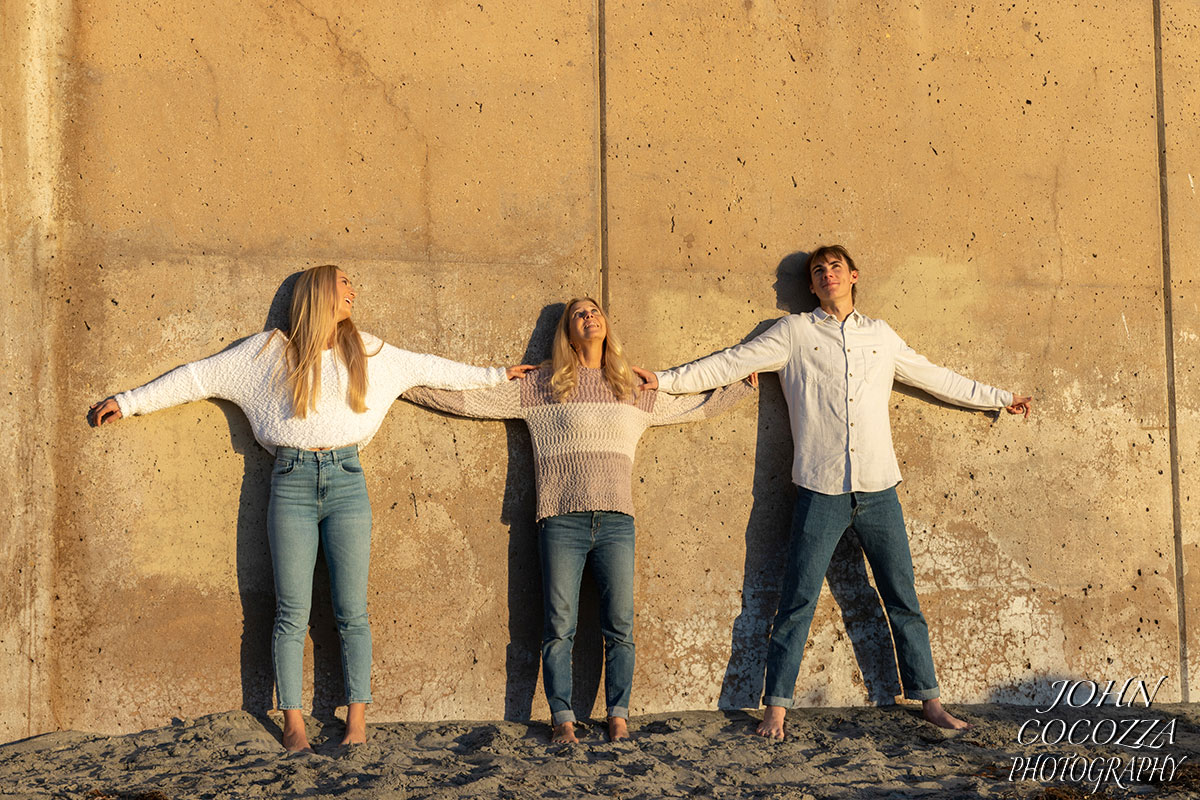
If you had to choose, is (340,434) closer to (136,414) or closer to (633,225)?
(136,414)

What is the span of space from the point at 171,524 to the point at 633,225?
254 cm

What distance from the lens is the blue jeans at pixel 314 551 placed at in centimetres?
411

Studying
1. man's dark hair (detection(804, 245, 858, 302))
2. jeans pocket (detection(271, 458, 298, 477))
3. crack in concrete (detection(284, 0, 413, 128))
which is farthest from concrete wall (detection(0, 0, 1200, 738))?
jeans pocket (detection(271, 458, 298, 477))

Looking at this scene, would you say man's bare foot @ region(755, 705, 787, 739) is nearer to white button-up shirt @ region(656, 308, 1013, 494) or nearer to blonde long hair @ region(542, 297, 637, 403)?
white button-up shirt @ region(656, 308, 1013, 494)

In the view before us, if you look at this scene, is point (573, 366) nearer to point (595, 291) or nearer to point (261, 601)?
point (595, 291)

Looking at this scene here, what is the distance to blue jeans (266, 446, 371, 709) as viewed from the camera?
4113 mm

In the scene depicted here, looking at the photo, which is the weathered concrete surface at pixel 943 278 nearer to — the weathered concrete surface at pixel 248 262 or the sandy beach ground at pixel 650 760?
the sandy beach ground at pixel 650 760

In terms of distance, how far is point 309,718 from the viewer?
4340 millimetres

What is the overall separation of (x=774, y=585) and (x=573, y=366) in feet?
4.72

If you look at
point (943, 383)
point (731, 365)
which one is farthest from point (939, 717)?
point (731, 365)

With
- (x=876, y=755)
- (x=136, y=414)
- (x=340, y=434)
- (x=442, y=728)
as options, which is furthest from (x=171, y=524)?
(x=876, y=755)

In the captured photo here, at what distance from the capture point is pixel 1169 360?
198 inches

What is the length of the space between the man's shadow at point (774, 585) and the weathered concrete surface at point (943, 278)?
0.01m

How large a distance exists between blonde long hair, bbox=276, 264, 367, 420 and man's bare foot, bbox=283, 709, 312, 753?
1245mm
